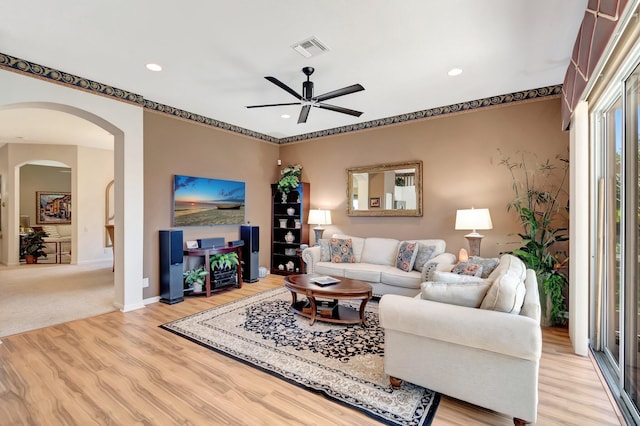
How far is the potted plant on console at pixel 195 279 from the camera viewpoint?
4812 mm

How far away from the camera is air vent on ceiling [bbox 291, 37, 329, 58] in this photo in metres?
2.88

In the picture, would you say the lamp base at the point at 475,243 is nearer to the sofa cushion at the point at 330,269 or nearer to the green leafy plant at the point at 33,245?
the sofa cushion at the point at 330,269

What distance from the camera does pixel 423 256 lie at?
4.51m

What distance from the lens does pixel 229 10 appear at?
8.07 feet

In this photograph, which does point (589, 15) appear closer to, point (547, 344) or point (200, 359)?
point (547, 344)

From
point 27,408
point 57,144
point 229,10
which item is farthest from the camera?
point 57,144

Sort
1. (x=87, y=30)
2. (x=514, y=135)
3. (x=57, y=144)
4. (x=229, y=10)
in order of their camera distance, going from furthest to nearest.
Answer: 1. (x=57, y=144)
2. (x=514, y=135)
3. (x=87, y=30)
4. (x=229, y=10)

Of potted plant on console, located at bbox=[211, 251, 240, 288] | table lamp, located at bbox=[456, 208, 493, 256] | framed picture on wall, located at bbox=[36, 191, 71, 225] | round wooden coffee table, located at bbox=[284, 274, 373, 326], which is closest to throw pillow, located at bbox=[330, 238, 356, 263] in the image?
round wooden coffee table, located at bbox=[284, 274, 373, 326]

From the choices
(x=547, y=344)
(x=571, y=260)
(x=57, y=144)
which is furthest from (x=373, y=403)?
(x=57, y=144)

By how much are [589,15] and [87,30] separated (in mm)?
4094

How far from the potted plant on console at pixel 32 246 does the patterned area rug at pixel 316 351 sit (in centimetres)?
690

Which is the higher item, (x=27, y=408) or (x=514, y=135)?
(x=514, y=135)

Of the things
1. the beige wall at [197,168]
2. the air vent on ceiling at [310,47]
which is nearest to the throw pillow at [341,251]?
the beige wall at [197,168]

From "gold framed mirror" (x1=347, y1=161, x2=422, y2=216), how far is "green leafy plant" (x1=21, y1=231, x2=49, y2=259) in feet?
26.7
